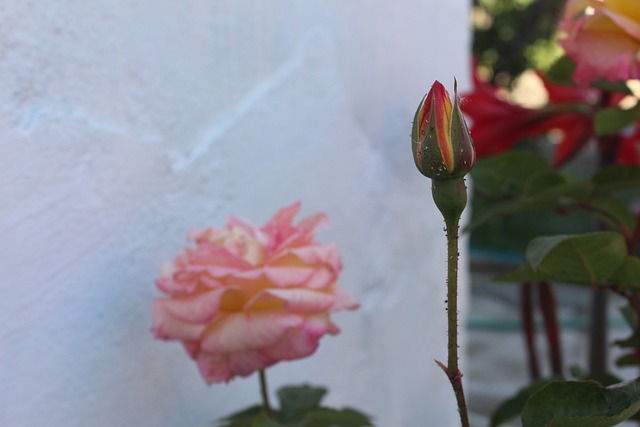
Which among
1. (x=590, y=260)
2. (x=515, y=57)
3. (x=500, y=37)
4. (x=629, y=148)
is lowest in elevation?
(x=590, y=260)

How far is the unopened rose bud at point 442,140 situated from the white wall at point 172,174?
335mm

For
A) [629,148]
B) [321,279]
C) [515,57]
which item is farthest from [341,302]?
[515,57]

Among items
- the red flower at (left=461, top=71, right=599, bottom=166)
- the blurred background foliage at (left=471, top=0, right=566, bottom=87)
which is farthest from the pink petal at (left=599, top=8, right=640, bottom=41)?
the blurred background foliage at (left=471, top=0, right=566, bottom=87)

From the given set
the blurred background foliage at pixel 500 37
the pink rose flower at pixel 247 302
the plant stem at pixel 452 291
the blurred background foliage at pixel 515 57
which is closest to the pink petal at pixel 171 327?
the pink rose flower at pixel 247 302

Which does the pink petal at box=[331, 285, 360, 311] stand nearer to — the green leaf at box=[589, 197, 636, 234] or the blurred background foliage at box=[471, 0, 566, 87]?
the green leaf at box=[589, 197, 636, 234]

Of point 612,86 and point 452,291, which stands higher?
point 612,86

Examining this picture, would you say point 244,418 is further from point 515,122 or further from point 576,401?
point 515,122

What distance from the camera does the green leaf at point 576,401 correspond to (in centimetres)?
52

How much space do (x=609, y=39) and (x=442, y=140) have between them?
29 cm

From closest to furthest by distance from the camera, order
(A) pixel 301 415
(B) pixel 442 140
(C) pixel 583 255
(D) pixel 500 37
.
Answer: (B) pixel 442 140 < (C) pixel 583 255 < (A) pixel 301 415 < (D) pixel 500 37

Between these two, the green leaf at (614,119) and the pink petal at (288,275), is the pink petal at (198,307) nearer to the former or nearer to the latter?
the pink petal at (288,275)

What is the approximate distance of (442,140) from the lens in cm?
43

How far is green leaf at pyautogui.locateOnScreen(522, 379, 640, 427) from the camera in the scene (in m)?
0.52

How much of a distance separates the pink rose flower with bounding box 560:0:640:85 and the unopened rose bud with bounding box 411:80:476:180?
242mm
